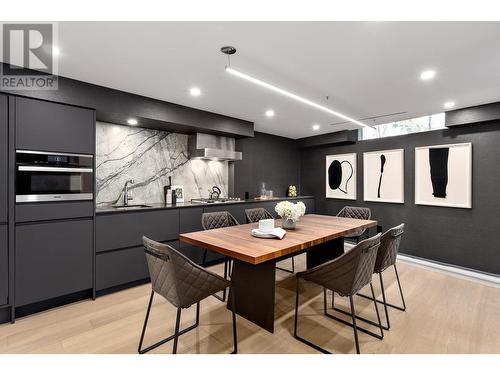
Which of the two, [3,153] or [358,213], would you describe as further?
[358,213]

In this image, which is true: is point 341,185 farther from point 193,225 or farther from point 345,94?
point 193,225

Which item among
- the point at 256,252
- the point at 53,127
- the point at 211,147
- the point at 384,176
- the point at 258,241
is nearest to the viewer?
the point at 256,252

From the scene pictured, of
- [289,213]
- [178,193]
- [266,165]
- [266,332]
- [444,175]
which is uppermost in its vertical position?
[266,165]

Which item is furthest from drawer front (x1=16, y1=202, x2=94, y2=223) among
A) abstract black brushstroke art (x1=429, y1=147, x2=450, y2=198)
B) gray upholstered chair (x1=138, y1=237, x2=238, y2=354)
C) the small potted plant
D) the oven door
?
abstract black brushstroke art (x1=429, y1=147, x2=450, y2=198)

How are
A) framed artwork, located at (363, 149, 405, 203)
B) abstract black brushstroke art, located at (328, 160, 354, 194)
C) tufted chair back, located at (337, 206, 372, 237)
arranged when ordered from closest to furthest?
tufted chair back, located at (337, 206, 372, 237) < framed artwork, located at (363, 149, 405, 203) < abstract black brushstroke art, located at (328, 160, 354, 194)

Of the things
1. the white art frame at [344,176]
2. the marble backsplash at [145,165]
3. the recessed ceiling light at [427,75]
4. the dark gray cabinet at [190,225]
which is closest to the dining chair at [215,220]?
the dark gray cabinet at [190,225]

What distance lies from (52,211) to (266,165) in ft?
12.8

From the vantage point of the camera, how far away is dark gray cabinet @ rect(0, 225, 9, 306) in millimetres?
2232

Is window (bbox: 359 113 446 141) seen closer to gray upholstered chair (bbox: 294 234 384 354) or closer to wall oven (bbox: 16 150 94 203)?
gray upholstered chair (bbox: 294 234 384 354)

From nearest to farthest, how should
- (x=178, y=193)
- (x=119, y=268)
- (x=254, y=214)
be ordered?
(x=119, y=268) < (x=254, y=214) < (x=178, y=193)

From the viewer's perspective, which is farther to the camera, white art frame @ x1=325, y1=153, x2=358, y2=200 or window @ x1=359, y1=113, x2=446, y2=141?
white art frame @ x1=325, y1=153, x2=358, y2=200

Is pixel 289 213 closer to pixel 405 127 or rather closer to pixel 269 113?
pixel 269 113

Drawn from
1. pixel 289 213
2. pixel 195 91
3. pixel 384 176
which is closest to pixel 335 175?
pixel 384 176

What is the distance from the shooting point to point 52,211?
98.0 inches
